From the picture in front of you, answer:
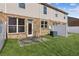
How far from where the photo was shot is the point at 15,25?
8734 millimetres

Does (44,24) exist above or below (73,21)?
below

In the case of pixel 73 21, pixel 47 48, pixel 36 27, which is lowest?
pixel 47 48

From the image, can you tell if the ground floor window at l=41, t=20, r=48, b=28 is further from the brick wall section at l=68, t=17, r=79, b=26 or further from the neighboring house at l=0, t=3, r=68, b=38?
the brick wall section at l=68, t=17, r=79, b=26

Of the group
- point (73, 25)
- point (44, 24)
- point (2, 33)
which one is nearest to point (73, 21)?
point (73, 25)

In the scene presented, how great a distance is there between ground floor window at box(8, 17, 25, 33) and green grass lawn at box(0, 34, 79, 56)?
600 mm

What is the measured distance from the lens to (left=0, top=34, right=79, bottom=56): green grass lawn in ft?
26.5

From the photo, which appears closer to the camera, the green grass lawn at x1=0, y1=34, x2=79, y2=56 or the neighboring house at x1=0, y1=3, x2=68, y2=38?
the green grass lawn at x1=0, y1=34, x2=79, y2=56

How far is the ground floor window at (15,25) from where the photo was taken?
8.58m

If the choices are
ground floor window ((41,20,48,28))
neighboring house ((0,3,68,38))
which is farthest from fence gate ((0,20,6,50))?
ground floor window ((41,20,48,28))

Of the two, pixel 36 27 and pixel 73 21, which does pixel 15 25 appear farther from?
pixel 73 21

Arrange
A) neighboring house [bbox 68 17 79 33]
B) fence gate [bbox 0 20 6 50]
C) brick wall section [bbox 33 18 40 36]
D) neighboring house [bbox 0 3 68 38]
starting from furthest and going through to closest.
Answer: brick wall section [bbox 33 18 40 36]
neighboring house [bbox 68 17 79 33]
neighboring house [bbox 0 3 68 38]
fence gate [bbox 0 20 6 50]

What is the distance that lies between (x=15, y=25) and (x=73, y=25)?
8.25ft

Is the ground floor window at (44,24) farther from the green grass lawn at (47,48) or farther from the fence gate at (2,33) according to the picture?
the fence gate at (2,33)

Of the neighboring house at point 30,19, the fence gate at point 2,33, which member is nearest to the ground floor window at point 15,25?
the neighboring house at point 30,19
